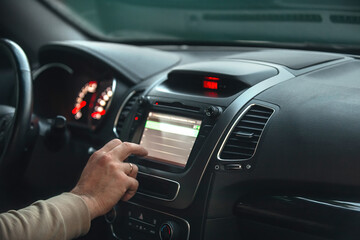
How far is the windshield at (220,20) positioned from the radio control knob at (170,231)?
1.04m

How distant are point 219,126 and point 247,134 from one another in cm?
10

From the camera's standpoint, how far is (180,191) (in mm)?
1602

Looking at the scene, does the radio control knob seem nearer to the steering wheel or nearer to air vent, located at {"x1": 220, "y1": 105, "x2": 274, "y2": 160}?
air vent, located at {"x1": 220, "y1": 105, "x2": 274, "y2": 160}

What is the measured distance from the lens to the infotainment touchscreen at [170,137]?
165 cm

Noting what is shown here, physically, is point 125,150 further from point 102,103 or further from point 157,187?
point 102,103

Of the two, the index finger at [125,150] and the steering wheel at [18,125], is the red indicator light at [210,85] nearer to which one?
the index finger at [125,150]

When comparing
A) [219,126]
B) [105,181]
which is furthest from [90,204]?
[219,126]

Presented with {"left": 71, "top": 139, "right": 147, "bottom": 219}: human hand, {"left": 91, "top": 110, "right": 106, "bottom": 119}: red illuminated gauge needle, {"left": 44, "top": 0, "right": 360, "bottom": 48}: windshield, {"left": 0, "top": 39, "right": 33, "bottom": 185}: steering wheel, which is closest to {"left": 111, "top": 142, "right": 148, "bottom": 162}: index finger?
{"left": 71, "top": 139, "right": 147, "bottom": 219}: human hand

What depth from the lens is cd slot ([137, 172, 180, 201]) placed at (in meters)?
1.62

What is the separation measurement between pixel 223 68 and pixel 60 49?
0.96 m

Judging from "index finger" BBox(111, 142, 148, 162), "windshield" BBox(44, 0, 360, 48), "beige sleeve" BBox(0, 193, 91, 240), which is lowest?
"beige sleeve" BBox(0, 193, 91, 240)

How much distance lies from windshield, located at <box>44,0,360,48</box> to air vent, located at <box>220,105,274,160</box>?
2.31 feet

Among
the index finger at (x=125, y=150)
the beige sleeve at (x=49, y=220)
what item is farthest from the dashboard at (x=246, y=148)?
the beige sleeve at (x=49, y=220)

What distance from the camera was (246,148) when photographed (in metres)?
1.54
